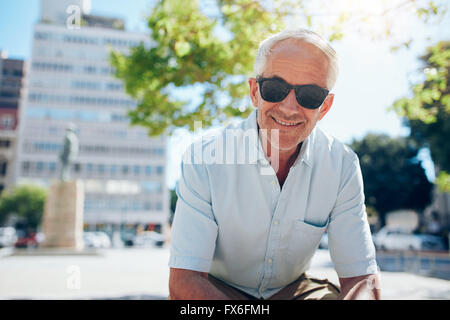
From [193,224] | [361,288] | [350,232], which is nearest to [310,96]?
[350,232]

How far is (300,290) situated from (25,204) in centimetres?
5484

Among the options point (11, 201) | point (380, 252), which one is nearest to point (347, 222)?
point (380, 252)

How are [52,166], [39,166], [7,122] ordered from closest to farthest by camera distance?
1. [39,166]
2. [52,166]
3. [7,122]

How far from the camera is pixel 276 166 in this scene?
2.21 metres

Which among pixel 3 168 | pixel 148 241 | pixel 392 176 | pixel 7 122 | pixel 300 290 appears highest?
pixel 7 122

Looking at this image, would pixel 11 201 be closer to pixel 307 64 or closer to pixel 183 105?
pixel 183 105

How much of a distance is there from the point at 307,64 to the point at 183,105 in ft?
25.0

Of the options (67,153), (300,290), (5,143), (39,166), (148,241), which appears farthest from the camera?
(5,143)

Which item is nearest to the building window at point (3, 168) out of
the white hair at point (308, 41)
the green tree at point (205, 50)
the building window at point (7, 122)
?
the building window at point (7, 122)

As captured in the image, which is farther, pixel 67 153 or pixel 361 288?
pixel 67 153

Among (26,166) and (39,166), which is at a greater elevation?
(39,166)

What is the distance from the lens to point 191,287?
181 centimetres

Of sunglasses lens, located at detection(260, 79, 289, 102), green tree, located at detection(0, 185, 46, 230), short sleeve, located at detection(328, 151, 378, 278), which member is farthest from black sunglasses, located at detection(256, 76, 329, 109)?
green tree, located at detection(0, 185, 46, 230)

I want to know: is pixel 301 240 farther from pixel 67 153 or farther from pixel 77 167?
pixel 77 167
